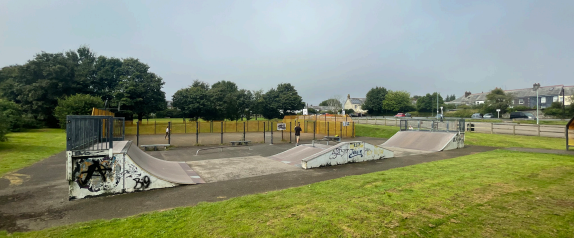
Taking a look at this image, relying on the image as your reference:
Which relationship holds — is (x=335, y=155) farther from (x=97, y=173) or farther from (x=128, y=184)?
(x=97, y=173)

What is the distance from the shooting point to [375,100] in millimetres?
77938

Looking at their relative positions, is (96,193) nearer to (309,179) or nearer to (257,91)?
(309,179)

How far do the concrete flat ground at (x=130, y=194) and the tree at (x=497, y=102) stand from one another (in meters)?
54.3

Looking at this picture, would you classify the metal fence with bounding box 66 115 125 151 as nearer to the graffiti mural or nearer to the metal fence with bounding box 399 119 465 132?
the graffiti mural

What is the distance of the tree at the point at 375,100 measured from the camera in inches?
3068

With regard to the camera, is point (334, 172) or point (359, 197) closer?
point (359, 197)

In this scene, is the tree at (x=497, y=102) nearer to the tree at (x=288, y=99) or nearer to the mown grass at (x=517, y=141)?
the tree at (x=288, y=99)

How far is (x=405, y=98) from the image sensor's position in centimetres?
7706

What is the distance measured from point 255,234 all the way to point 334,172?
628cm

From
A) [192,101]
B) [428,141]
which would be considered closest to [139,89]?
[192,101]

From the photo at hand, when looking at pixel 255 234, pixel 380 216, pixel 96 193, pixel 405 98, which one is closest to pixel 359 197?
pixel 380 216

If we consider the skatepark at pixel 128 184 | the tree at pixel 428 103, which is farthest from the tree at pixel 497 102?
the skatepark at pixel 128 184

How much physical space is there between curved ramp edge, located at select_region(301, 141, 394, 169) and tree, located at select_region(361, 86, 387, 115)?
6814 cm

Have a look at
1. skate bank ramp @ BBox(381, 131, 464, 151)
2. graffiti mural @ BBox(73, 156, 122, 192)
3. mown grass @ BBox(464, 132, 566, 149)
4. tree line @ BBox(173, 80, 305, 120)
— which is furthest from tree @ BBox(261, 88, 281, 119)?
graffiti mural @ BBox(73, 156, 122, 192)
